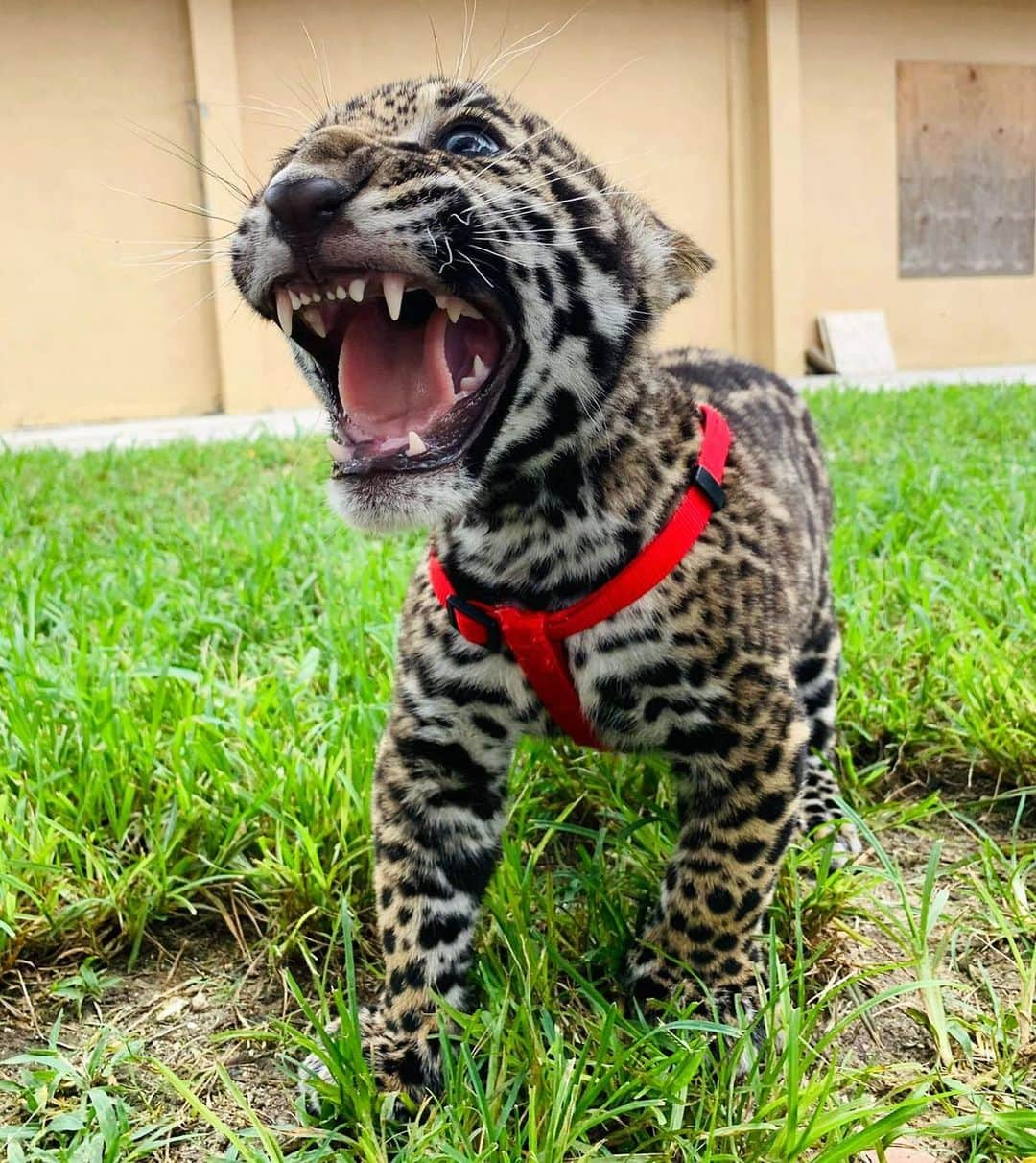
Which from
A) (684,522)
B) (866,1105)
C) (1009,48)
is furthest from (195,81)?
(866,1105)

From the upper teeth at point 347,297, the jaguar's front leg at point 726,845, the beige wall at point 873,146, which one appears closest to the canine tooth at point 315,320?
the upper teeth at point 347,297

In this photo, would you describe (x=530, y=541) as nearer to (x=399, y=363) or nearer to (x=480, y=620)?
(x=480, y=620)

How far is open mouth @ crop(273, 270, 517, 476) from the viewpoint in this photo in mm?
1881

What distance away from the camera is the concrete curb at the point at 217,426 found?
9.10 metres

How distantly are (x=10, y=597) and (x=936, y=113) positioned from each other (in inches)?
562

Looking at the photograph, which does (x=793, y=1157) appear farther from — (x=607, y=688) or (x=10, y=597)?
(x=10, y=597)

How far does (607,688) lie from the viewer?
2082mm

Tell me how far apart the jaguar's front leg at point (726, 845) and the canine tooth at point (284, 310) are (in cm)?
101

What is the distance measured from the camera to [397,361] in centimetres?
206

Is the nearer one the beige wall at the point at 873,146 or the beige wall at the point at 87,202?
the beige wall at the point at 87,202

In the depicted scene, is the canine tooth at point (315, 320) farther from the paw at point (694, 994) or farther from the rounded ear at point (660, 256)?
the paw at point (694, 994)

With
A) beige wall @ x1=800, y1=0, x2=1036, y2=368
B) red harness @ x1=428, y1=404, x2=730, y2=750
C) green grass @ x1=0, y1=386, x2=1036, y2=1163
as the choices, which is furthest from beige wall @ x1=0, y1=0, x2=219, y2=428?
red harness @ x1=428, y1=404, x2=730, y2=750

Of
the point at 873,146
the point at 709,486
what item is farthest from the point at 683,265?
the point at 873,146

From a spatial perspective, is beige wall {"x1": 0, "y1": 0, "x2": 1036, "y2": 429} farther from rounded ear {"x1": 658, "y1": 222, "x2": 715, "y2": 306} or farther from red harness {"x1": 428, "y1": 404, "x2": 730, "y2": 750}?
red harness {"x1": 428, "y1": 404, "x2": 730, "y2": 750}
